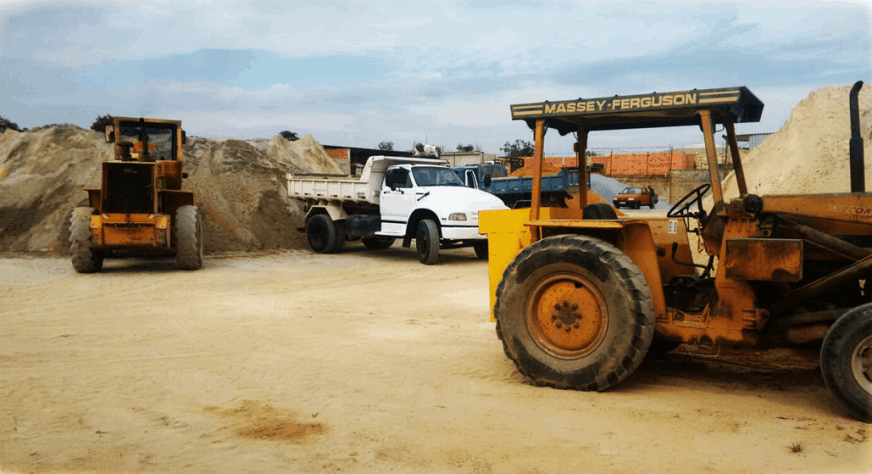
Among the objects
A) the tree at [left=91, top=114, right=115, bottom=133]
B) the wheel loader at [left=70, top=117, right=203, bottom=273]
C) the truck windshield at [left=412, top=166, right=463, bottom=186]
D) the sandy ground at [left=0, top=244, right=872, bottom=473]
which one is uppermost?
the tree at [left=91, top=114, right=115, bottom=133]

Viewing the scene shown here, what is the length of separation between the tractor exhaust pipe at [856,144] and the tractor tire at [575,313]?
5.63 ft

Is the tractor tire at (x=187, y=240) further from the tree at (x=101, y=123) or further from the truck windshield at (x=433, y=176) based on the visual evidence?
the tree at (x=101, y=123)

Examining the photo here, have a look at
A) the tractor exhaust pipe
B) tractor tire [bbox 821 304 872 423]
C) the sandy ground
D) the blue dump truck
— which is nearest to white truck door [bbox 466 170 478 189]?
the blue dump truck

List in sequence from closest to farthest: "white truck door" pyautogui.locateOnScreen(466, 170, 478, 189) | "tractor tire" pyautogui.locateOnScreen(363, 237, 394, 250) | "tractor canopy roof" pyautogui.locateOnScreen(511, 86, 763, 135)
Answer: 1. "tractor canopy roof" pyautogui.locateOnScreen(511, 86, 763, 135)
2. "tractor tire" pyautogui.locateOnScreen(363, 237, 394, 250)
3. "white truck door" pyautogui.locateOnScreen(466, 170, 478, 189)

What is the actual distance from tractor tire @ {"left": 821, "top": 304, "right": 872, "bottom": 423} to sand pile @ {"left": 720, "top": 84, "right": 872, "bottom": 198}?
11555 millimetres

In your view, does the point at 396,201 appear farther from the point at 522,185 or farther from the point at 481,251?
the point at 522,185

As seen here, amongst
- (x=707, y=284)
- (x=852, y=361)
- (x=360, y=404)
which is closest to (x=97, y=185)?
(x=360, y=404)

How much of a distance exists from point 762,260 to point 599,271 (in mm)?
1130

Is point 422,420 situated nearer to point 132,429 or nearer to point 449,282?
point 132,429

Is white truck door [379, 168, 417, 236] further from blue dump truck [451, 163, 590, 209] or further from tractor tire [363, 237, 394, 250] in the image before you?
blue dump truck [451, 163, 590, 209]

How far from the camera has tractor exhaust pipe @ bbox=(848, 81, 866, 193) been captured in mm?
4863

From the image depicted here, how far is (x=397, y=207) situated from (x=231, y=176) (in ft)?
26.4

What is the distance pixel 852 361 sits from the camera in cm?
447

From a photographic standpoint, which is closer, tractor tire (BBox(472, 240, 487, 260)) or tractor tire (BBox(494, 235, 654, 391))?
tractor tire (BBox(494, 235, 654, 391))
